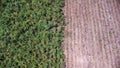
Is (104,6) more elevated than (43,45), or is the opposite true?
(104,6)

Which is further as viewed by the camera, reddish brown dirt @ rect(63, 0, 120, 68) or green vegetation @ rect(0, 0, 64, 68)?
reddish brown dirt @ rect(63, 0, 120, 68)

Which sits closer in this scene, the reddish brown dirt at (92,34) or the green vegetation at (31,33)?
the green vegetation at (31,33)

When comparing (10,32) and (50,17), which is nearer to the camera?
(10,32)

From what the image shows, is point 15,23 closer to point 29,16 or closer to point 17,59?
point 29,16

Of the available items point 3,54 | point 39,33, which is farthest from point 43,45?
point 3,54

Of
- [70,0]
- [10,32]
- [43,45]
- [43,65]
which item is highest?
[70,0]
